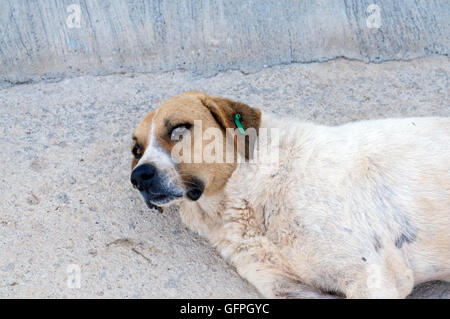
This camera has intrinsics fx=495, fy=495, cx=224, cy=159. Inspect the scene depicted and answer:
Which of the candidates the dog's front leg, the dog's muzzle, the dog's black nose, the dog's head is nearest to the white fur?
the dog's front leg

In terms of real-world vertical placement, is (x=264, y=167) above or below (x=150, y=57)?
below

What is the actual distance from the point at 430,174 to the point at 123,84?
3.01 m

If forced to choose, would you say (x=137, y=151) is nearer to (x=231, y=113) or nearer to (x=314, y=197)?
(x=231, y=113)

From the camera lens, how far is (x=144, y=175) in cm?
280

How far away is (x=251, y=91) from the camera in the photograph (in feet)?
15.3

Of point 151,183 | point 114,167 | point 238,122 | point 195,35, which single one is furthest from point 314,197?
point 195,35

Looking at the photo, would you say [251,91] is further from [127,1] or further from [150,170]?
[150,170]

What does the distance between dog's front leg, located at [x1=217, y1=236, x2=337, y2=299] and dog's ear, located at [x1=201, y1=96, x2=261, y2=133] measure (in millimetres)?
697

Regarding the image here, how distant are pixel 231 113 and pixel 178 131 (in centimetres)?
35

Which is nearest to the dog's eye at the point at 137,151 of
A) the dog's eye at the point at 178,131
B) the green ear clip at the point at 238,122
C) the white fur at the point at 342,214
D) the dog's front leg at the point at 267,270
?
the dog's eye at the point at 178,131

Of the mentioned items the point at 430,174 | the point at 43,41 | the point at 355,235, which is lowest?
the point at 355,235

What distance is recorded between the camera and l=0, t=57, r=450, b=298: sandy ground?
303 centimetres

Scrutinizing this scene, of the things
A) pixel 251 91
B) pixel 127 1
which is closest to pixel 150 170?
pixel 251 91

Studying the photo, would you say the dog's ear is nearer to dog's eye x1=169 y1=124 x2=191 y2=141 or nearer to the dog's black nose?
dog's eye x1=169 y1=124 x2=191 y2=141
